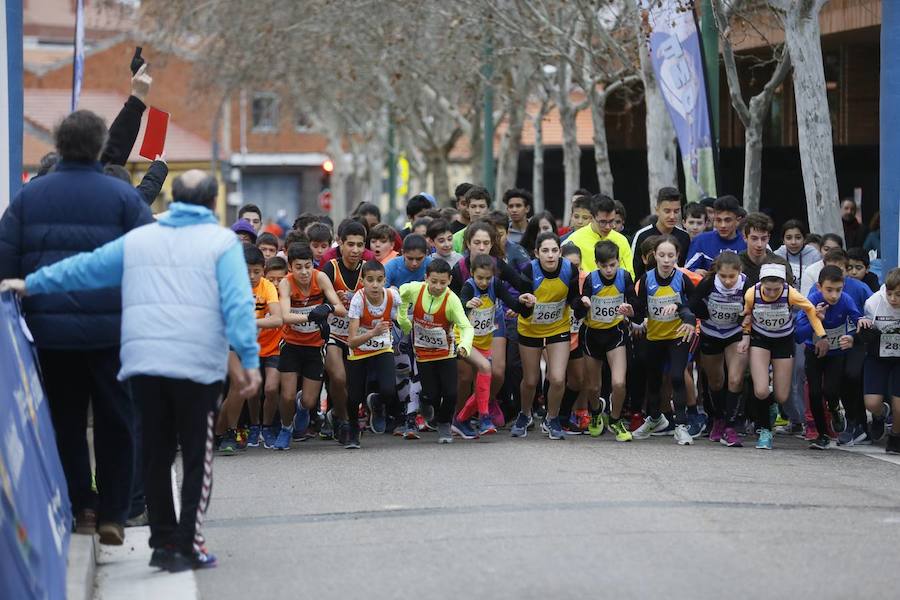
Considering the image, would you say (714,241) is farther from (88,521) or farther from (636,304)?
(88,521)

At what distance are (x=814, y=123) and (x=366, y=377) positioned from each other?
6.03 m

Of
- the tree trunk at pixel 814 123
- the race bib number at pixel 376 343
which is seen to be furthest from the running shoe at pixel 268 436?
the tree trunk at pixel 814 123

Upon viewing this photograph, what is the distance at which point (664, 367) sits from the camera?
13250mm

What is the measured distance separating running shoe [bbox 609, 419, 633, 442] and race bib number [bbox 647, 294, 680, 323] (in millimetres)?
945

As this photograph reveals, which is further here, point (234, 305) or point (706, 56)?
point (706, 56)

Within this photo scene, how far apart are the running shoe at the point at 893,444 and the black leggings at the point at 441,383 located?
336 centimetres

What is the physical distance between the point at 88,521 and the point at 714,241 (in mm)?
6995

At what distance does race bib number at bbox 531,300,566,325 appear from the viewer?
512 inches

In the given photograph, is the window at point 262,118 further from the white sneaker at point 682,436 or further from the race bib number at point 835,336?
the race bib number at point 835,336

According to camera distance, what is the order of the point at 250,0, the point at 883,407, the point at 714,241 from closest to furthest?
the point at 883,407 < the point at 714,241 < the point at 250,0

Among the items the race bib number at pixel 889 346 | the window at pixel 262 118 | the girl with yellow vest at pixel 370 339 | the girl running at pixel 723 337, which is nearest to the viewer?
the race bib number at pixel 889 346

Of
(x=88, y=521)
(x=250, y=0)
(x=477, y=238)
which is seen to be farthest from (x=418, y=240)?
(x=250, y=0)

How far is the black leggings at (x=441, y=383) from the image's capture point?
12.8 metres

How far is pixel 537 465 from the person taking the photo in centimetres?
1127
